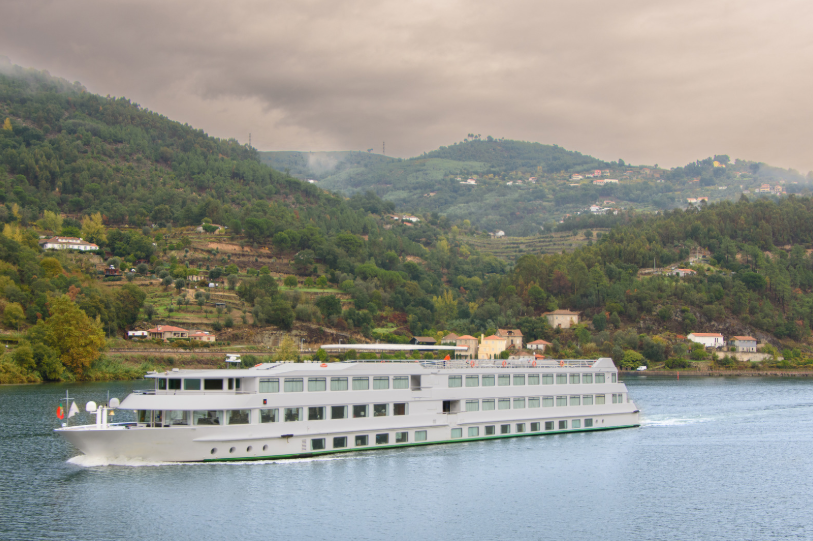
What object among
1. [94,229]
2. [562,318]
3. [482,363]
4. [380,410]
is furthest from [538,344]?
[380,410]

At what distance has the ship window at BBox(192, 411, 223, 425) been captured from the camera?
34.6 metres

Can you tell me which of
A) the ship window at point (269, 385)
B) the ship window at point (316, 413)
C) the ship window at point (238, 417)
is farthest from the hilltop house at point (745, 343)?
the ship window at point (238, 417)

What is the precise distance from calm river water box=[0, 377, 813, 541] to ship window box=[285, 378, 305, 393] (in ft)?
11.2

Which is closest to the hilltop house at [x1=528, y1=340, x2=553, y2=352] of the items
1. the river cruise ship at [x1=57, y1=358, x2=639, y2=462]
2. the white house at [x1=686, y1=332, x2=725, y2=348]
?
the white house at [x1=686, y1=332, x2=725, y2=348]

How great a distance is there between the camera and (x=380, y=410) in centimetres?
3894

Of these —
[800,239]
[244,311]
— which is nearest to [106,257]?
[244,311]

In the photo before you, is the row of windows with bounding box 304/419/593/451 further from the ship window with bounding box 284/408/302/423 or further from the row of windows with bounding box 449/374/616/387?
the row of windows with bounding box 449/374/616/387

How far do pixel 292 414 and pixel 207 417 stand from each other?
4.04 m

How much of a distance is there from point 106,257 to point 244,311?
33.3 metres

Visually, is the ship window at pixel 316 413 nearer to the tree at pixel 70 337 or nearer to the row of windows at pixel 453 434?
the row of windows at pixel 453 434

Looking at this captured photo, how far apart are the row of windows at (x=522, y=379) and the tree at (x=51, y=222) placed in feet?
352

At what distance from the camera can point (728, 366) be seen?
360ft

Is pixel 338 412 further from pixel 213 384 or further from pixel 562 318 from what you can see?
pixel 562 318

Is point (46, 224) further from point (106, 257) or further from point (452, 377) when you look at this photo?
point (452, 377)
